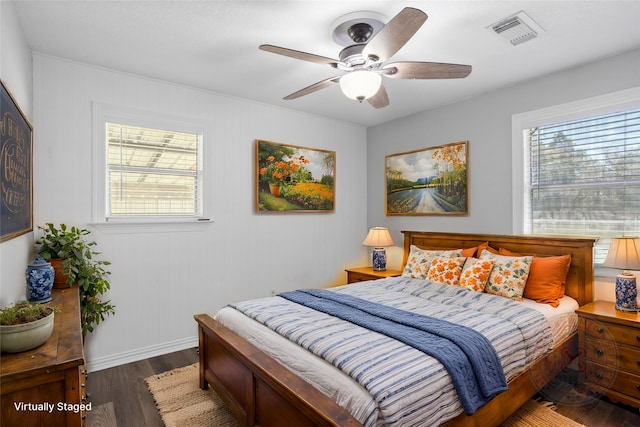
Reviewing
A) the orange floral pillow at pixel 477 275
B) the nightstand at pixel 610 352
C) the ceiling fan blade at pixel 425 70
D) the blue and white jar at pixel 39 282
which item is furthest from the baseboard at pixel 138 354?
the nightstand at pixel 610 352

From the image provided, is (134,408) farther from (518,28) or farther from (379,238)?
(518,28)

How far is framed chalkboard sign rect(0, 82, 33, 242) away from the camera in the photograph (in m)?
1.69

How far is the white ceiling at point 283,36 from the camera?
83.7 inches

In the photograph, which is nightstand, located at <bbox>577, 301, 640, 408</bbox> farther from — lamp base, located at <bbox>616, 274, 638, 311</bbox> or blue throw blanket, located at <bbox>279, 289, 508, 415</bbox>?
blue throw blanket, located at <bbox>279, 289, 508, 415</bbox>

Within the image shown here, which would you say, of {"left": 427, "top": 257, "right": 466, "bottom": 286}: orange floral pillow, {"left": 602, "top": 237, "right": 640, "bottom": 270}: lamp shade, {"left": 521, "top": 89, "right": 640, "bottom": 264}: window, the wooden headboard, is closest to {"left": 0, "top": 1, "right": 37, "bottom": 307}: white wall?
{"left": 427, "top": 257, "right": 466, "bottom": 286}: orange floral pillow

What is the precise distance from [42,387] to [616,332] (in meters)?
3.32

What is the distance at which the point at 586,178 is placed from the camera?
299 centimetres

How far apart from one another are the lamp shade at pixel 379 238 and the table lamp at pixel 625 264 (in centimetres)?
218

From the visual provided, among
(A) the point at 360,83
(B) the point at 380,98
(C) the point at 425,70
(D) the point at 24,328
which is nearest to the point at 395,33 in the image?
(A) the point at 360,83

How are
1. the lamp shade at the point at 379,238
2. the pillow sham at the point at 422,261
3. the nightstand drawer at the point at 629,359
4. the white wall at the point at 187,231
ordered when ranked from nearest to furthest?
the nightstand drawer at the point at 629,359, the white wall at the point at 187,231, the pillow sham at the point at 422,261, the lamp shade at the point at 379,238

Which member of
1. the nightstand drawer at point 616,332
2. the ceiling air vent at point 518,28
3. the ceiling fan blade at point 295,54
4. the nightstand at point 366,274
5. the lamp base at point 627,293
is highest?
the ceiling air vent at point 518,28

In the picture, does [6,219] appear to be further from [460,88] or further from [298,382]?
[460,88]

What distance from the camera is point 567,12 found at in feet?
7.14

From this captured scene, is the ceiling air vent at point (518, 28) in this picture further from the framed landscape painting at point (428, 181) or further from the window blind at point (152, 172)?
the window blind at point (152, 172)
